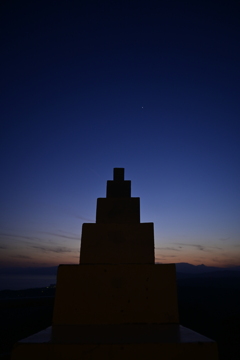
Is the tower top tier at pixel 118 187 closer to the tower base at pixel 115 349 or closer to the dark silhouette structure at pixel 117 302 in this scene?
the dark silhouette structure at pixel 117 302

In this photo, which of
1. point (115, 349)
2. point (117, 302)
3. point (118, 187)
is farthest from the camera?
point (118, 187)

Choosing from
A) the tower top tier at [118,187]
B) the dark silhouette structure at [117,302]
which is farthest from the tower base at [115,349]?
the tower top tier at [118,187]

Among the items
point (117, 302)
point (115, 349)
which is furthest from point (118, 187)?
point (115, 349)

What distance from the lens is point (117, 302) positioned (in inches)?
105

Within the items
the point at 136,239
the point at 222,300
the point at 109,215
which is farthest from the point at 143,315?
the point at 222,300

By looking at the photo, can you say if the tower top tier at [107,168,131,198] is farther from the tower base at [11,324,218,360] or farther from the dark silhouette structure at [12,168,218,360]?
the tower base at [11,324,218,360]

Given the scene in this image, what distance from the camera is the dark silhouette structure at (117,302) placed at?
1.83m

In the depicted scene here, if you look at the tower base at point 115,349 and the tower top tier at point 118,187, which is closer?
the tower base at point 115,349

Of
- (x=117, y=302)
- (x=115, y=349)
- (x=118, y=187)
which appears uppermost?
(x=118, y=187)

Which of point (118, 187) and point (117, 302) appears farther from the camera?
point (118, 187)

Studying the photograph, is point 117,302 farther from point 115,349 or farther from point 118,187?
point 118,187

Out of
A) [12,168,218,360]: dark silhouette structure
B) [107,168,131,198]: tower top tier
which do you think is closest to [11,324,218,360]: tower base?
[12,168,218,360]: dark silhouette structure

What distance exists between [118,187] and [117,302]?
81.3 inches

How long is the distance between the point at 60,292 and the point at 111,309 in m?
0.67
